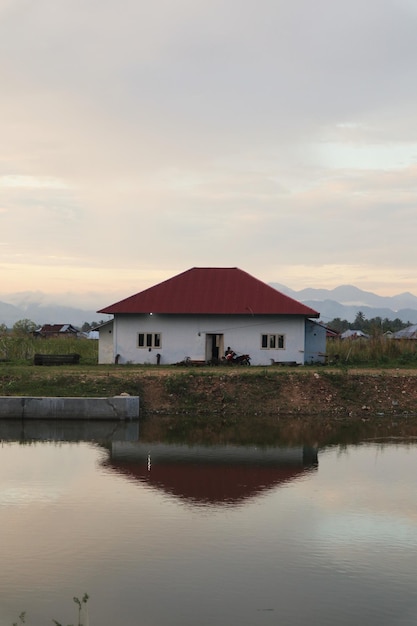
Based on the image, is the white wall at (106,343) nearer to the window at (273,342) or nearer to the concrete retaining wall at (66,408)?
the window at (273,342)

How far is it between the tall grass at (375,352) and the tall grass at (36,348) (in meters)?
13.7

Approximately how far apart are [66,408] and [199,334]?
13343 millimetres

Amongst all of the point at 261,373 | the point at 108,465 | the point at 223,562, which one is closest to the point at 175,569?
the point at 223,562

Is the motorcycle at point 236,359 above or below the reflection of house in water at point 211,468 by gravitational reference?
above

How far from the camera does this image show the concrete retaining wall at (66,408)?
94.4 feet

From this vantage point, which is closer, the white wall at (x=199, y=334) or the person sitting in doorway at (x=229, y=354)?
the person sitting in doorway at (x=229, y=354)

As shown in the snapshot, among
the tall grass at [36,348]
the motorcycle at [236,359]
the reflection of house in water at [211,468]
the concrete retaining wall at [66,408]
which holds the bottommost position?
the reflection of house in water at [211,468]

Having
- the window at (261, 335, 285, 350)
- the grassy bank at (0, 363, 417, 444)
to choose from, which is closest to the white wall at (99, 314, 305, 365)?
the window at (261, 335, 285, 350)

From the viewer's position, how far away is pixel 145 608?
1001cm

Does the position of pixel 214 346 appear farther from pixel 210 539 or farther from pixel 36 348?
pixel 210 539

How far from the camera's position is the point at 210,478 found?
18.5 m

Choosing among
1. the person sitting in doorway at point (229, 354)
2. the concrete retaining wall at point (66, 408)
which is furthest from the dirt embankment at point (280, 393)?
the person sitting in doorway at point (229, 354)

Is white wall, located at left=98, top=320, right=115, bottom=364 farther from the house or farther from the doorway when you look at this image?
the doorway

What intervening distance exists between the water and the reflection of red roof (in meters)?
0.05
